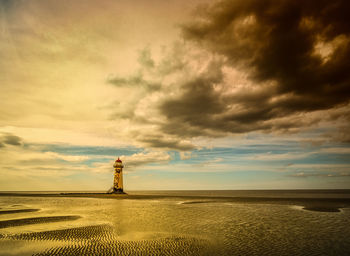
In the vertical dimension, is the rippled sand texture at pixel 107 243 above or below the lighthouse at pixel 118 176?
below

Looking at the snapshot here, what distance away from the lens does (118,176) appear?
59531 millimetres

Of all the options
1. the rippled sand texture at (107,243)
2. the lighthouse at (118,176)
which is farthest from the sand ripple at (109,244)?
the lighthouse at (118,176)

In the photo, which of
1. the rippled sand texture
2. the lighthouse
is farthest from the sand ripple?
the lighthouse

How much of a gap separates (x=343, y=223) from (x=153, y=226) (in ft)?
59.2

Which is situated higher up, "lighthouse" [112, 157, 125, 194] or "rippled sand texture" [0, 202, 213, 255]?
"lighthouse" [112, 157, 125, 194]

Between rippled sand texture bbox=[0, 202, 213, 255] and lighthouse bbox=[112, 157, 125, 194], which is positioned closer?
rippled sand texture bbox=[0, 202, 213, 255]

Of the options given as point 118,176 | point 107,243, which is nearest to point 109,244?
point 107,243

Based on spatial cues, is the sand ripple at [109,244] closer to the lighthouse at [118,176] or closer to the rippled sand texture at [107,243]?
the rippled sand texture at [107,243]

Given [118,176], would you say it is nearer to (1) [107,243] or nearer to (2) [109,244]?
(1) [107,243]

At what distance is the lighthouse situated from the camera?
5872 cm

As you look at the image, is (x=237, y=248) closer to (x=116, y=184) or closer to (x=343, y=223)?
(x=343, y=223)

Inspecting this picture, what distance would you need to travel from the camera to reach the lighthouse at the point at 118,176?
193 feet

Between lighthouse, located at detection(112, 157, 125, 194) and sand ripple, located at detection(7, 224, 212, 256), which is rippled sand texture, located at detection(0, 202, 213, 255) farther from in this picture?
lighthouse, located at detection(112, 157, 125, 194)

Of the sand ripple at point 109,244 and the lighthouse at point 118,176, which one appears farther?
the lighthouse at point 118,176
